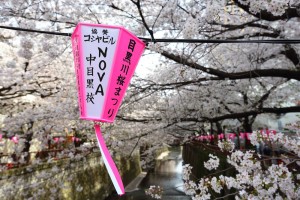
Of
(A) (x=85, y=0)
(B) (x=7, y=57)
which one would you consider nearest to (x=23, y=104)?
(B) (x=7, y=57)

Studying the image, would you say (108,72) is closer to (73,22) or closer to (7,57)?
(73,22)

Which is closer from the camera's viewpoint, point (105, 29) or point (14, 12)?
point (105, 29)

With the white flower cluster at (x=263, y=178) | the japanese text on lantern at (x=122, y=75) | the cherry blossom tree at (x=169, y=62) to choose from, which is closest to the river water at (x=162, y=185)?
the cherry blossom tree at (x=169, y=62)

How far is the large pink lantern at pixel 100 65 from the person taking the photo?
3195mm

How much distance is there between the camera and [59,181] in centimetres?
1163

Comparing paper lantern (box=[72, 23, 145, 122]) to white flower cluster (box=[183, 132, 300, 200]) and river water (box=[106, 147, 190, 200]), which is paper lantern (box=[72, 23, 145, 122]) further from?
river water (box=[106, 147, 190, 200])

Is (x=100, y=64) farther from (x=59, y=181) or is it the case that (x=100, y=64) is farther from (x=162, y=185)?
(x=162, y=185)

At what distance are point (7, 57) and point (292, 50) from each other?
8.93 m

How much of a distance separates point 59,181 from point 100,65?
9573 mm

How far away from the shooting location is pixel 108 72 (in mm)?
3240

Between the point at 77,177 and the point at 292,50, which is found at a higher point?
the point at 292,50

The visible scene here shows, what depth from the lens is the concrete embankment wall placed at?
8.49 meters

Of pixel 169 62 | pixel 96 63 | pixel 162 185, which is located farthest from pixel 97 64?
pixel 162 185

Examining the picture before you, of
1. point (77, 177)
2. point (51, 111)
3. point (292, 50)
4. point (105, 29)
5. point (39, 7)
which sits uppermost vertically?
point (39, 7)
